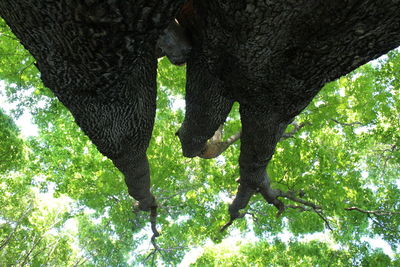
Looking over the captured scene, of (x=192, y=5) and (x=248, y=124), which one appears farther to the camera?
(x=248, y=124)

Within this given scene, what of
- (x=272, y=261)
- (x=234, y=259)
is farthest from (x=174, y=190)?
(x=272, y=261)

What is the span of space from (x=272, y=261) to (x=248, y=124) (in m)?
11.0

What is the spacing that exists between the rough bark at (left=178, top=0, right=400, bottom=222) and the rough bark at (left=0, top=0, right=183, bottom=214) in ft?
2.44

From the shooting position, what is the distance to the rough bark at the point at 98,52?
1642mm

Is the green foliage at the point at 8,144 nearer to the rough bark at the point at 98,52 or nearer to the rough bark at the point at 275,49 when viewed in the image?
the rough bark at the point at 98,52

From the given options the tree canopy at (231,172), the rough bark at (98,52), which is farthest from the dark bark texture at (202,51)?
the tree canopy at (231,172)

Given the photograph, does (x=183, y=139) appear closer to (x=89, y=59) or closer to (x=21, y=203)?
(x=89, y=59)

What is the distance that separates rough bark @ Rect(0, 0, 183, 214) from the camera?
5.39 feet

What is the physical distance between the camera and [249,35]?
2.44 metres

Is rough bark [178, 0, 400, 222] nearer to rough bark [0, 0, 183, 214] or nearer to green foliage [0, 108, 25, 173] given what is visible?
rough bark [0, 0, 183, 214]

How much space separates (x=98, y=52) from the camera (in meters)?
1.96

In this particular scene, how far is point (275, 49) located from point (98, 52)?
68.3 inches

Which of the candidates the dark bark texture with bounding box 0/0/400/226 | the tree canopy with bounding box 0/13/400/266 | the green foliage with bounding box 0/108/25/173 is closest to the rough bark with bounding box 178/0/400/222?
the dark bark texture with bounding box 0/0/400/226

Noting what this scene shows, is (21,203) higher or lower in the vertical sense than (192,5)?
lower
